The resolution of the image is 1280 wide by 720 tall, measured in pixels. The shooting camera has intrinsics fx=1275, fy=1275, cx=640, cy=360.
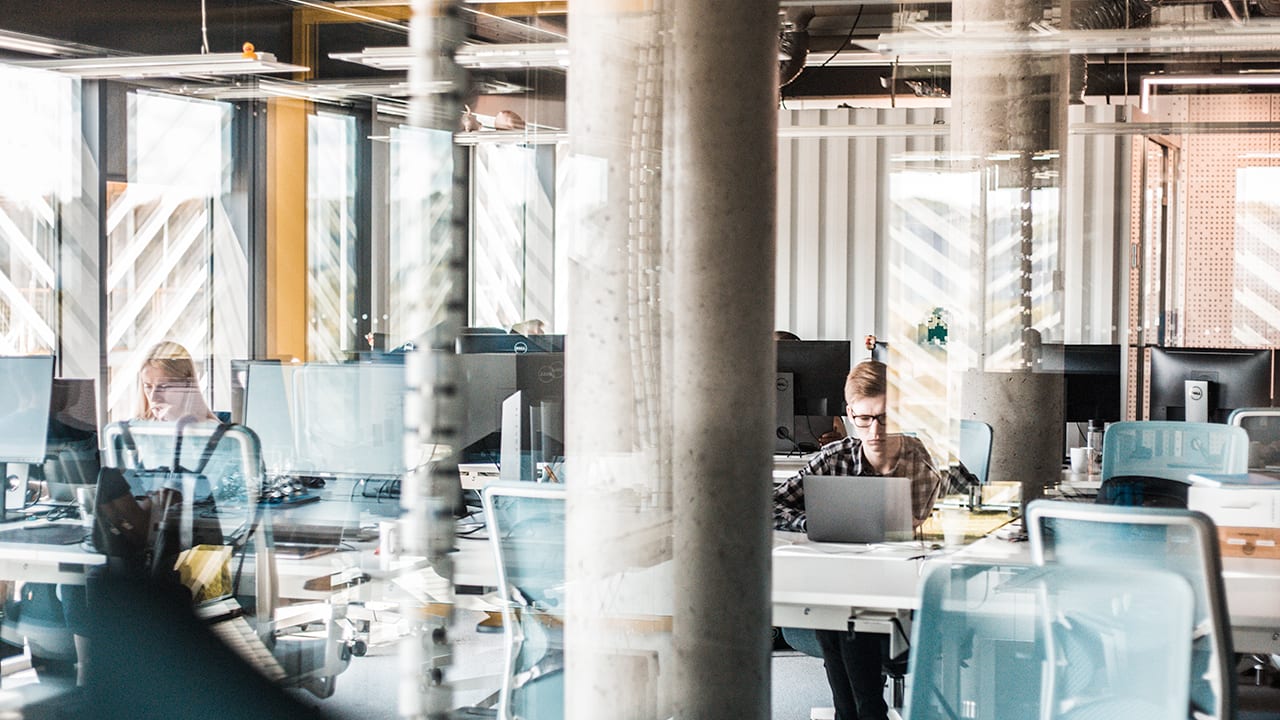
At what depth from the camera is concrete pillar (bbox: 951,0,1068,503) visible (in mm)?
6188

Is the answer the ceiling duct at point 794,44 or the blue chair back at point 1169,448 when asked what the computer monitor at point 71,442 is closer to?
the blue chair back at point 1169,448

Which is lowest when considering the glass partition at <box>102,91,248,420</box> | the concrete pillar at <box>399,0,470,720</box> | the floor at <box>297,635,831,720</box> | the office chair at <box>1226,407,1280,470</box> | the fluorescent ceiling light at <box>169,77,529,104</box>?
the floor at <box>297,635,831,720</box>

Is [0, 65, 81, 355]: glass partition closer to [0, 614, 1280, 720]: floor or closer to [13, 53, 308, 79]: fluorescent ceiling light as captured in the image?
[13, 53, 308, 79]: fluorescent ceiling light

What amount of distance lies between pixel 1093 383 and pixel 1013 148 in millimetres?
1370

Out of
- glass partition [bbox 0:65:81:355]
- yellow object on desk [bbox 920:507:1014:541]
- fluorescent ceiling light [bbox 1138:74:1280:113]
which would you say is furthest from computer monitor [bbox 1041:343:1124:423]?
glass partition [bbox 0:65:81:355]

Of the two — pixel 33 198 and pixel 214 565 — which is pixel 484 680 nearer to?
pixel 214 565

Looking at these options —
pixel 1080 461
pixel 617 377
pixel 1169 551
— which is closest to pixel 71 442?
pixel 617 377

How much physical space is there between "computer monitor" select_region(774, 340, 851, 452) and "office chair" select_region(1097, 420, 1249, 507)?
121 cm

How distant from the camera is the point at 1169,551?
293 cm

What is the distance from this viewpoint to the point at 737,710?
2770 mm

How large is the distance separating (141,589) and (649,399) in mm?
2142

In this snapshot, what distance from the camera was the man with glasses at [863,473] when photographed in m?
3.88

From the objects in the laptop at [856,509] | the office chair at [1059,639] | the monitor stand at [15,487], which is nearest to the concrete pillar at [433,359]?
the office chair at [1059,639]

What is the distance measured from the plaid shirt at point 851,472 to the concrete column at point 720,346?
148 cm
